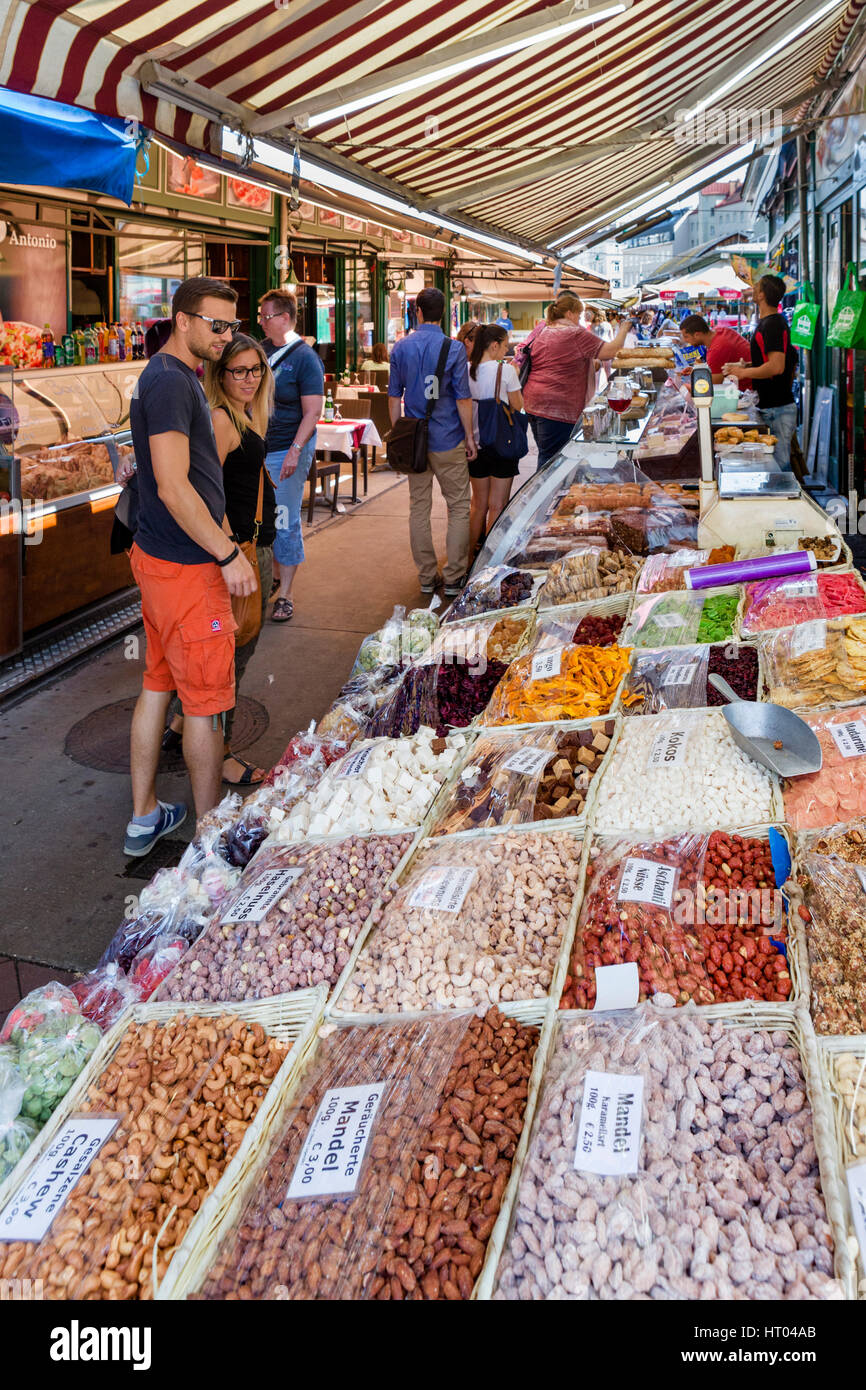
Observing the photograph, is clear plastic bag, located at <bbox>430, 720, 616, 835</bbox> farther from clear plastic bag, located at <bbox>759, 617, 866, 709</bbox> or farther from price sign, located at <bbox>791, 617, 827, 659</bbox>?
price sign, located at <bbox>791, 617, 827, 659</bbox>

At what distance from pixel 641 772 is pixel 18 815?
98.5 inches

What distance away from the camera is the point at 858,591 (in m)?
3.59

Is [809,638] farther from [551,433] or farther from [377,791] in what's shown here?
[551,433]

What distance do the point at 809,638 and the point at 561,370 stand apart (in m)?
4.83

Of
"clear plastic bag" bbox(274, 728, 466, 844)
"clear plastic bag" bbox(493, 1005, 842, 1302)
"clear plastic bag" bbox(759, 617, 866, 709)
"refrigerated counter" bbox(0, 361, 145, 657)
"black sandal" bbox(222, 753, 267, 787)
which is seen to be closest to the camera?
"clear plastic bag" bbox(493, 1005, 842, 1302)

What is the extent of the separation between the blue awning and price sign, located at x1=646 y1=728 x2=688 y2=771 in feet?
10.0

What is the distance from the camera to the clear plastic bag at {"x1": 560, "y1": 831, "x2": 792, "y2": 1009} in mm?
1981

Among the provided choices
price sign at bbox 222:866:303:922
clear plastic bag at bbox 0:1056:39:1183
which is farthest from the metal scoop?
clear plastic bag at bbox 0:1056:39:1183

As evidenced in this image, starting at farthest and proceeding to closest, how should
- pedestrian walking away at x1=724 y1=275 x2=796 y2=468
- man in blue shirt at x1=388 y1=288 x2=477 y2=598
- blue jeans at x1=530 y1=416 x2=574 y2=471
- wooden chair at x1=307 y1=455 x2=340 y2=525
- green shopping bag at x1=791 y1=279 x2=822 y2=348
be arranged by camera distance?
green shopping bag at x1=791 y1=279 x2=822 y2=348 → wooden chair at x1=307 y1=455 x2=340 y2=525 → pedestrian walking away at x1=724 y1=275 x2=796 y2=468 → blue jeans at x1=530 y1=416 x2=574 y2=471 → man in blue shirt at x1=388 y1=288 x2=477 y2=598

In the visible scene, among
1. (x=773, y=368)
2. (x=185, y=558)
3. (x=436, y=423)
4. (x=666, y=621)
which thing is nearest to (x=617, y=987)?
→ (x=666, y=621)

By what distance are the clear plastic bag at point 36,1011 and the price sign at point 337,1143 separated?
2.55ft

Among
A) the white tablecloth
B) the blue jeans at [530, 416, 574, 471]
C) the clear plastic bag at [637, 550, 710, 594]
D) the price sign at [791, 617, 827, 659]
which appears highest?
the white tablecloth

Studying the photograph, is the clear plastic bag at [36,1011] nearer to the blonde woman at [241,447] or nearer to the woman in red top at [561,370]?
the blonde woman at [241,447]

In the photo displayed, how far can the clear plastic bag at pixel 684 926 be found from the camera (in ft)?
6.50
